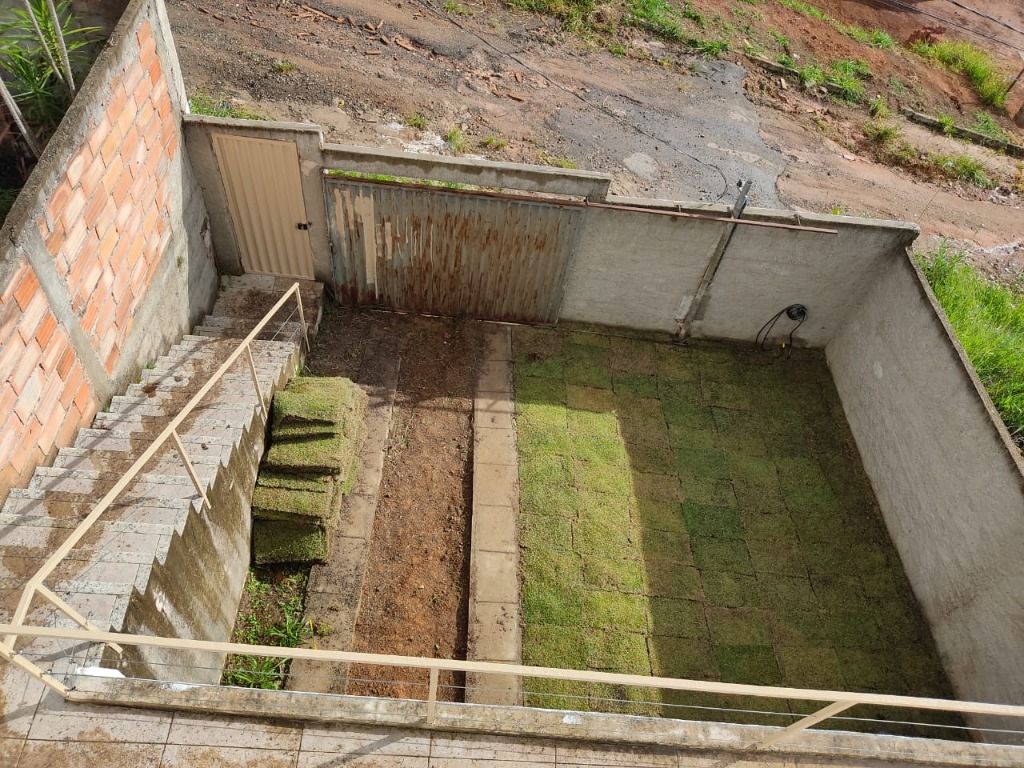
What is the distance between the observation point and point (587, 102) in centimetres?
1194

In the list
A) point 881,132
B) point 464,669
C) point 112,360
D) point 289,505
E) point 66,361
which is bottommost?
point 289,505

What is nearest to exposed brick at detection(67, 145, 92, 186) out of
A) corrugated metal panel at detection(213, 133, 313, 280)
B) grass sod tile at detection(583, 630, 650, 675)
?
corrugated metal panel at detection(213, 133, 313, 280)

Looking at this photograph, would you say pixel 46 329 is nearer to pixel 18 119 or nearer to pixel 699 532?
pixel 18 119

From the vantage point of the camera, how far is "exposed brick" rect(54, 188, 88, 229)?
469cm

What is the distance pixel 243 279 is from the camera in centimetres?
798

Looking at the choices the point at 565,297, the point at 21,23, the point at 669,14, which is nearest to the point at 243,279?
the point at 21,23

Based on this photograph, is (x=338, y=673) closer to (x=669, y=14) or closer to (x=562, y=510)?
(x=562, y=510)

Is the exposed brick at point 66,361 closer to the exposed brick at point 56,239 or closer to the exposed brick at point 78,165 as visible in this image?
the exposed brick at point 56,239

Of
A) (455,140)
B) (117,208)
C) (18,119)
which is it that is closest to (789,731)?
(117,208)

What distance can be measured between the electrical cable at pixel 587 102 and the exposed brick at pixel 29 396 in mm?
9342

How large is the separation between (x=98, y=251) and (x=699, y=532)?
20.3 feet

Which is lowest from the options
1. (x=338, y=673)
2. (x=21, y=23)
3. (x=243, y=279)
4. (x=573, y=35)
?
(x=338, y=673)

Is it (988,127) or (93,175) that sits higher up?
(93,175)

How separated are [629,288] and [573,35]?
8.30m
